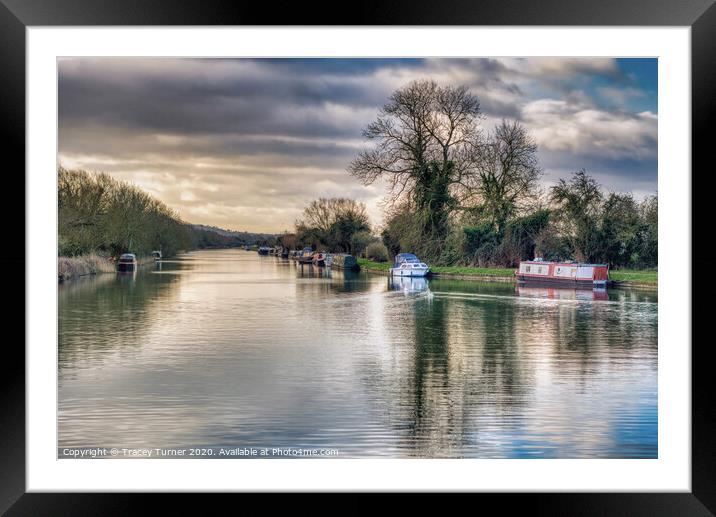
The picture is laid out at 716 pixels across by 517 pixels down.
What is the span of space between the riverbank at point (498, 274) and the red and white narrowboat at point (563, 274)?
40 centimetres

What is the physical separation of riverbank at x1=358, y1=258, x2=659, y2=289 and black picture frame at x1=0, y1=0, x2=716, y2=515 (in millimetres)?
15322

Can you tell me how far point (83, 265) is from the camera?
23.2 meters

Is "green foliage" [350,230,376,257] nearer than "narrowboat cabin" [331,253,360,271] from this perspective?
Yes

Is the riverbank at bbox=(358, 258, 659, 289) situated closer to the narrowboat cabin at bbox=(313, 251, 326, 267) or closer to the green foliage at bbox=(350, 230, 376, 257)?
the green foliage at bbox=(350, 230, 376, 257)

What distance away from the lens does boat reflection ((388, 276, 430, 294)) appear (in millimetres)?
19809

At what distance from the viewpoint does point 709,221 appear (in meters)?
3.70

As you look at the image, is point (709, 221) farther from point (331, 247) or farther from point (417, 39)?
point (331, 247)

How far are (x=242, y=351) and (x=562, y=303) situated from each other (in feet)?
28.6

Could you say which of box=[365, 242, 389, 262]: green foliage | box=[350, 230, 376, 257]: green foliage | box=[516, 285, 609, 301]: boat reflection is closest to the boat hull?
box=[350, 230, 376, 257]: green foliage

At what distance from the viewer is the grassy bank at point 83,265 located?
69.2 ft

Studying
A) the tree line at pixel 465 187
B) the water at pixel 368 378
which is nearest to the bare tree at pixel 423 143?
the tree line at pixel 465 187

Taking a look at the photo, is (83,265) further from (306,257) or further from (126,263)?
(306,257)

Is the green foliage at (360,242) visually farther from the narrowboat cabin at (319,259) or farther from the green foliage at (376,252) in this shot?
the narrowboat cabin at (319,259)

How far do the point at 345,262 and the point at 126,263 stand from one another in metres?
8.70
